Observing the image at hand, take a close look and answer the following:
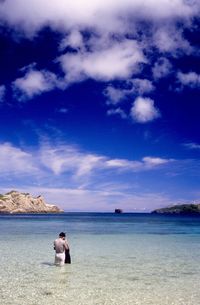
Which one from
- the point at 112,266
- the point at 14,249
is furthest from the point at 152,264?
the point at 14,249

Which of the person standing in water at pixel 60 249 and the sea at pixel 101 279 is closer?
the sea at pixel 101 279

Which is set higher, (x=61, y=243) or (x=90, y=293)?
(x=61, y=243)

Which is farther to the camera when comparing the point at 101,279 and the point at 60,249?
the point at 60,249

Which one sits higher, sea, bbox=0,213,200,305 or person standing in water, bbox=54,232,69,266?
person standing in water, bbox=54,232,69,266

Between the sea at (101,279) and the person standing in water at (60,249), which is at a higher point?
the person standing in water at (60,249)

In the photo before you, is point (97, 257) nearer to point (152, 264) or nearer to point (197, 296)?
point (152, 264)

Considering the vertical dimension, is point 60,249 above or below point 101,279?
above

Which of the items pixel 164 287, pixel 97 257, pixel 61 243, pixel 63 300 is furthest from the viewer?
pixel 97 257

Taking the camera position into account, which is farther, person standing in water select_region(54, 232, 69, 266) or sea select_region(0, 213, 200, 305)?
person standing in water select_region(54, 232, 69, 266)

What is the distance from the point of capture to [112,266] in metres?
29.2

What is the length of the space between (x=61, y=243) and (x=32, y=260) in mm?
4447

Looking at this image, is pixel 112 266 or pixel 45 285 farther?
pixel 112 266

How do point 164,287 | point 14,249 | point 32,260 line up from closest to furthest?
point 164,287 → point 32,260 → point 14,249

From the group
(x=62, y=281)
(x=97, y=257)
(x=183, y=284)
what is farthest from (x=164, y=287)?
(x=97, y=257)
